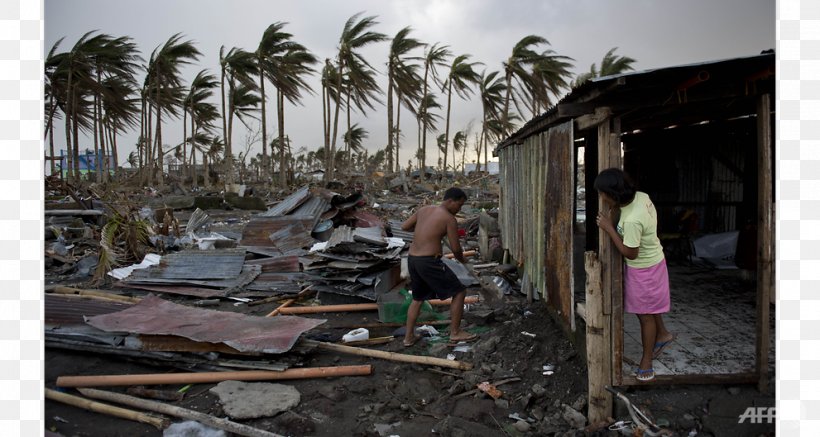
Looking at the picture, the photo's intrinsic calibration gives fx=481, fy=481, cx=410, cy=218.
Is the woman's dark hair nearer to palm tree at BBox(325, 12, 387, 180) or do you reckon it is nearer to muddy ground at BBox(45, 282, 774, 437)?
muddy ground at BBox(45, 282, 774, 437)

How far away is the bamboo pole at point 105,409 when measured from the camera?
3359 millimetres

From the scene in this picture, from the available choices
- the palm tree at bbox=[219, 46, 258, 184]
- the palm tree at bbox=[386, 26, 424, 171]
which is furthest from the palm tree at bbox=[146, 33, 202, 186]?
the palm tree at bbox=[386, 26, 424, 171]

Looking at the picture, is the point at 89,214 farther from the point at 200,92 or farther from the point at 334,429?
the point at 200,92

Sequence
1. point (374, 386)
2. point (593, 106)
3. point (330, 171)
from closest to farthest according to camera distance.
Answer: point (593, 106) → point (374, 386) → point (330, 171)

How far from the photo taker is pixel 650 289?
328cm

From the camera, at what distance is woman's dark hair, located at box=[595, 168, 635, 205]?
3.16 meters

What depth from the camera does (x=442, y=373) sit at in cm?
433

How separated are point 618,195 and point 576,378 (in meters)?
1.63

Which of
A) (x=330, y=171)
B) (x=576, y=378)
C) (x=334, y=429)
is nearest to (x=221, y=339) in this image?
(x=334, y=429)

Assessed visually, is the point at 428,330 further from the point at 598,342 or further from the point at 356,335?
the point at 598,342

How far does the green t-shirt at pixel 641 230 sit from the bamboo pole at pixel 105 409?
3.40 m

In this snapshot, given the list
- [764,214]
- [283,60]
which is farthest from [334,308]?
[283,60]

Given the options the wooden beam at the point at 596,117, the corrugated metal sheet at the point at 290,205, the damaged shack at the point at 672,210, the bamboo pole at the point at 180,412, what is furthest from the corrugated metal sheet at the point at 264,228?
the wooden beam at the point at 596,117

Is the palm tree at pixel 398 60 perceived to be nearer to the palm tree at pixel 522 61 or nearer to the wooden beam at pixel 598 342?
the palm tree at pixel 522 61
